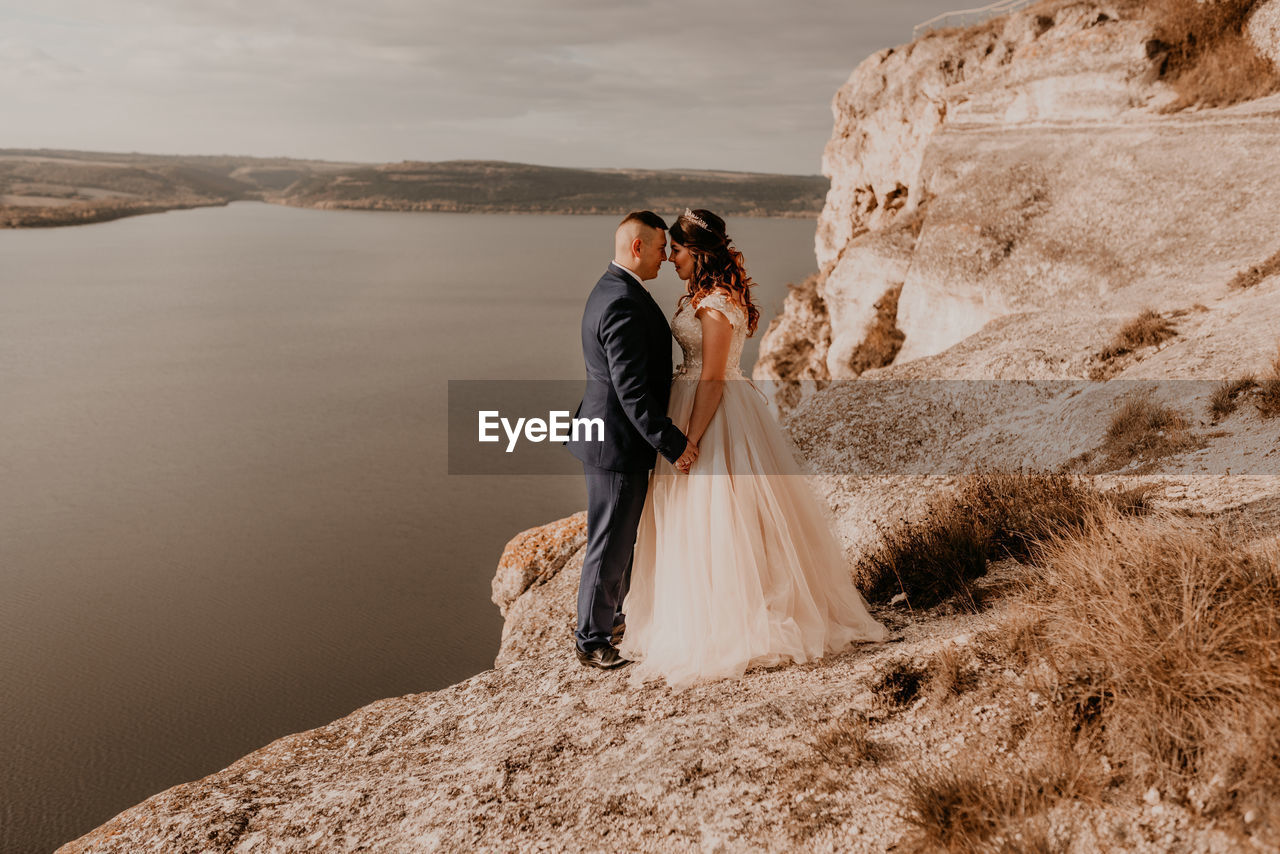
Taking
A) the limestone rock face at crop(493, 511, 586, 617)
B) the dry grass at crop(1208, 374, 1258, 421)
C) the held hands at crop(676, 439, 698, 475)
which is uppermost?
the dry grass at crop(1208, 374, 1258, 421)

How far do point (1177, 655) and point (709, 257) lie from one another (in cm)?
253

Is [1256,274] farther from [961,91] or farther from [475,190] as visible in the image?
[475,190]

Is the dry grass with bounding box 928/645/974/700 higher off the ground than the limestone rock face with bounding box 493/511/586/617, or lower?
higher

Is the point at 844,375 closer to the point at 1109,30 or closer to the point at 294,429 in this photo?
the point at 1109,30

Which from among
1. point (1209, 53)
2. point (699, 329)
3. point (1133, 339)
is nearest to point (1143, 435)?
point (1133, 339)

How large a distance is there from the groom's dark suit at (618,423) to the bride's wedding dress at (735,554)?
14cm

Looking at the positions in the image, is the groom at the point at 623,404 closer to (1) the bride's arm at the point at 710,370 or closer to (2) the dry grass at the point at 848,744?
(1) the bride's arm at the point at 710,370

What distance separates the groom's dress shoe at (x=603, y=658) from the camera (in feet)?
14.5

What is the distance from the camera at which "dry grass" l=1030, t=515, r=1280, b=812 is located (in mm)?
2238

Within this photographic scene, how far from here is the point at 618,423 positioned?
397 centimetres

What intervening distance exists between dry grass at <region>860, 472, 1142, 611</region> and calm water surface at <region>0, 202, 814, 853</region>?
13.0 m

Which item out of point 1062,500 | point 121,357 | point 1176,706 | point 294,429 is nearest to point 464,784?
point 1176,706

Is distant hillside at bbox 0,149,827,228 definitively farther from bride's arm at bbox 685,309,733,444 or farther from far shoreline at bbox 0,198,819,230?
bride's arm at bbox 685,309,733,444
